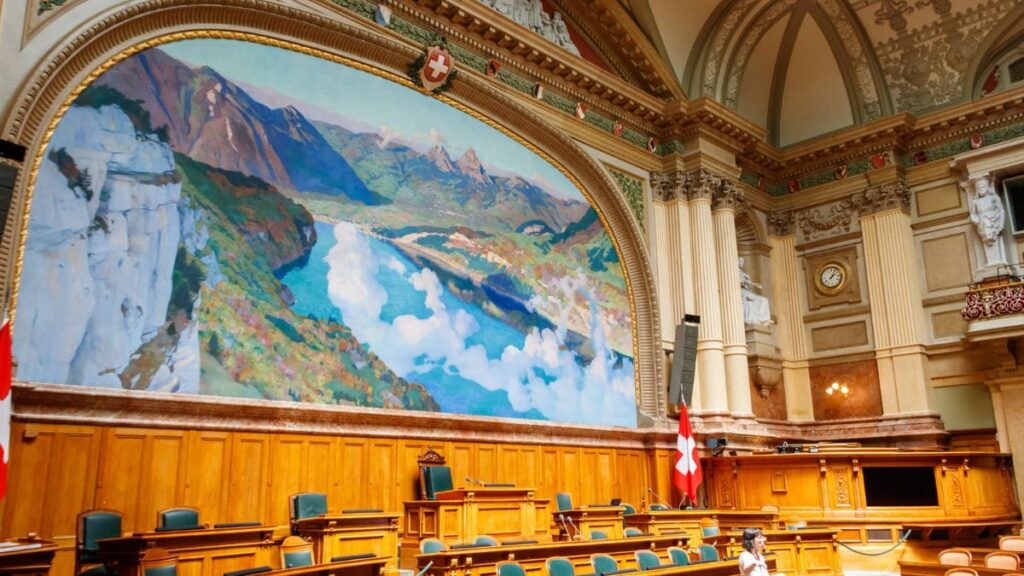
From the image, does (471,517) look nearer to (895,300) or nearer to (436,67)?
(436,67)

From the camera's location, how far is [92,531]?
7.18m

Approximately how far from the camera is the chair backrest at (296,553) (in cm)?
696

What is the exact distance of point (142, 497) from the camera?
323 inches

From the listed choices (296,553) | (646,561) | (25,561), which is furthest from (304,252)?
(646,561)

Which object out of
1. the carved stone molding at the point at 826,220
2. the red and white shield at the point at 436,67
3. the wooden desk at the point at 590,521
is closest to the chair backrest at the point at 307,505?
the wooden desk at the point at 590,521

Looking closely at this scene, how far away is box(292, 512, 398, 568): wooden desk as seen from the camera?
775 centimetres

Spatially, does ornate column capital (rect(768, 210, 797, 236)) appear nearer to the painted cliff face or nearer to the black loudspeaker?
the black loudspeaker

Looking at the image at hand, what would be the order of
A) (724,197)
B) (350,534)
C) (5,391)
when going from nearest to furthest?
1. (5,391)
2. (350,534)
3. (724,197)

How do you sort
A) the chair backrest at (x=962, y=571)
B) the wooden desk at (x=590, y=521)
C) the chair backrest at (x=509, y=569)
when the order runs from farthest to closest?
the wooden desk at (x=590, y=521)
the chair backrest at (x=962, y=571)
the chair backrest at (x=509, y=569)

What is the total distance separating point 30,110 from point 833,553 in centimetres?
1041

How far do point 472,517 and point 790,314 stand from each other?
467 inches

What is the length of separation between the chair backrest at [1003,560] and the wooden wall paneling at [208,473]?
8559 millimetres

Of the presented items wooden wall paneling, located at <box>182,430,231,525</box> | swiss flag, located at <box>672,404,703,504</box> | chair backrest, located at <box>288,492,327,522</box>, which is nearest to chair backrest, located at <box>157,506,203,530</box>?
wooden wall paneling, located at <box>182,430,231,525</box>

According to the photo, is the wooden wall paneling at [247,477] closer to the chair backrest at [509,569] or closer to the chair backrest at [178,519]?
the chair backrest at [178,519]
